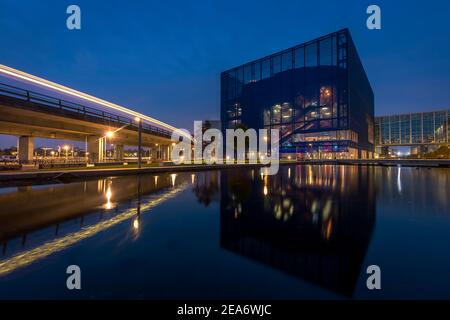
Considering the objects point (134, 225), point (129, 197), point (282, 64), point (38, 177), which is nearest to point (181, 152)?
point (282, 64)

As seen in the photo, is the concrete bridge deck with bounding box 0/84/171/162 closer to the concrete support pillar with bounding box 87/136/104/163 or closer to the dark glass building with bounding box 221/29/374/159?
the concrete support pillar with bounding box 87/136/104/163

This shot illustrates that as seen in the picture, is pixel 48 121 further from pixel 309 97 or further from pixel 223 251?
pixel 309 97

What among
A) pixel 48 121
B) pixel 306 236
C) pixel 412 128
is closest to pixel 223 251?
pixel 306 236

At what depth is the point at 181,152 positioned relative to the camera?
246 feet

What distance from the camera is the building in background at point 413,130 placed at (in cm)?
13582

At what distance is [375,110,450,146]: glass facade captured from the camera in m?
136

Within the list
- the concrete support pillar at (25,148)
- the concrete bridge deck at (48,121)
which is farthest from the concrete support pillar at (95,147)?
the concrete support pillar at (25,148)

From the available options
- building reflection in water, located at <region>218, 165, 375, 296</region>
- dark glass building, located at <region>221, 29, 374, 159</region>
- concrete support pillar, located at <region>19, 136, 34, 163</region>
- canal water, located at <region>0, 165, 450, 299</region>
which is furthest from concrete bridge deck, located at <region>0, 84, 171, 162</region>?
dark glass building, located at <region>221, 29, 374, 159</region>

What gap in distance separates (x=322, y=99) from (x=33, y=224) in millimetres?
78376

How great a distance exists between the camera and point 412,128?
15025cm

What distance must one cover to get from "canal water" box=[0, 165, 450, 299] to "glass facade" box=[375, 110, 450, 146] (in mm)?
167477

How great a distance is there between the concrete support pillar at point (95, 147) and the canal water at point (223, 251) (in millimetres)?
29484
